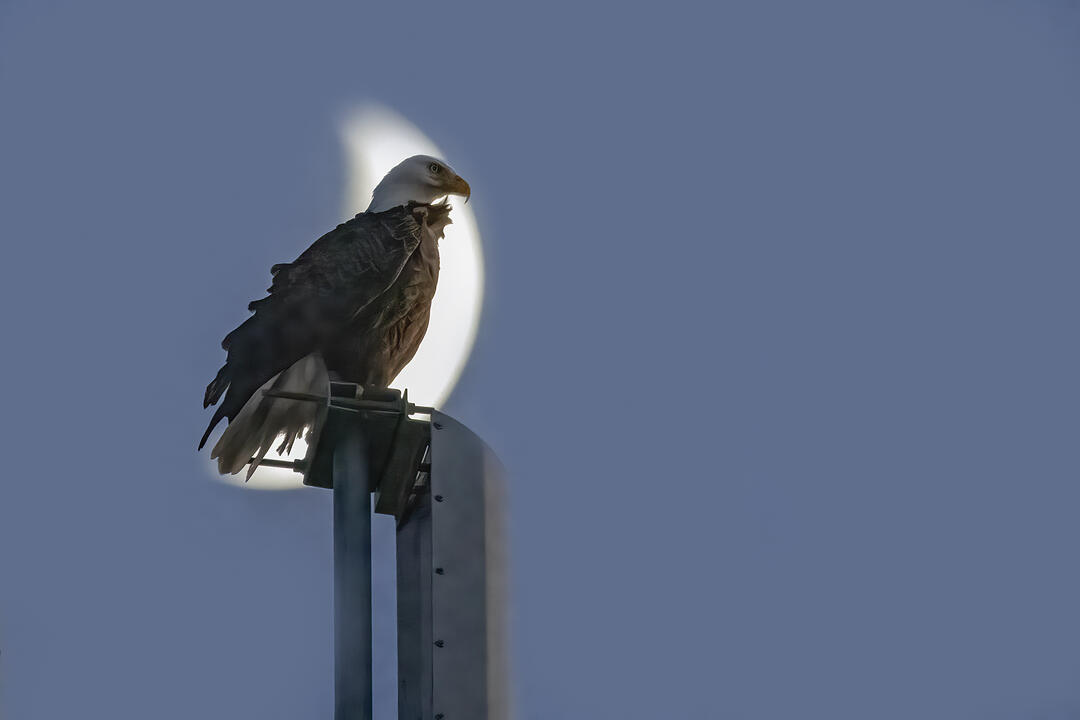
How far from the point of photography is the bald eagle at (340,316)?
15.5 feet

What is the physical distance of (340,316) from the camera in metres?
5.41

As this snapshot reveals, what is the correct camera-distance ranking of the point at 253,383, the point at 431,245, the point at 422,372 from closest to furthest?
the point at 422,372 < the point at 253,383 < the point at 431,245

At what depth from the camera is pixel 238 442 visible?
465cm

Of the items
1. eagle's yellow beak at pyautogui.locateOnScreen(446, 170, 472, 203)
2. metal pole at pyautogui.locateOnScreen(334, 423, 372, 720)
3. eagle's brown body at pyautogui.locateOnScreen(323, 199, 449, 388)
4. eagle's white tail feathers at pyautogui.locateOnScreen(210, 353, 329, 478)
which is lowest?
metal pole at pyautogui.locateOnScreen(334, 423, 372, 720)

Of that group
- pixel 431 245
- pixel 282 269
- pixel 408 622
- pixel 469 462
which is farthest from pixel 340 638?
pixel 431 245

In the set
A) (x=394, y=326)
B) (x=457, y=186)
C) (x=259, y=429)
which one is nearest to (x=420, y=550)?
(x=259, y=429)

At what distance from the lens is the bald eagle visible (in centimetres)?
473

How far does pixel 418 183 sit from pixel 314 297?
796 mm

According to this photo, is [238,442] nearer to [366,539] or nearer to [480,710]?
[366,539]

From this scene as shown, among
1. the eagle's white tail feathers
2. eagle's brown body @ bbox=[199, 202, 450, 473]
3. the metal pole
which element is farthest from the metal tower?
eagle's brown body @ bbox=[199, 202, 450, 473]

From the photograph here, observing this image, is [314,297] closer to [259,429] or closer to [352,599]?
[259,429]

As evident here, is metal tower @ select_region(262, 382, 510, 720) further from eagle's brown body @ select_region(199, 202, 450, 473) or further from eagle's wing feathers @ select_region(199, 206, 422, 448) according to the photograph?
eagle's wing feathers @ select_region(199, 206, 422, 448)

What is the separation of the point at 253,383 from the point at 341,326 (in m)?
0.61

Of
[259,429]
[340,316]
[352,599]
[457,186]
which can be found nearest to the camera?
[352,599]
